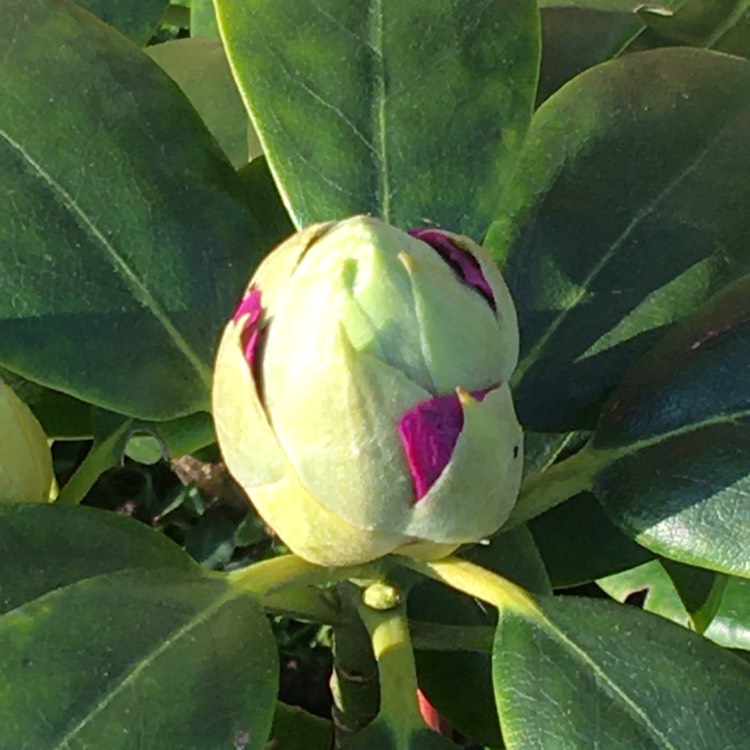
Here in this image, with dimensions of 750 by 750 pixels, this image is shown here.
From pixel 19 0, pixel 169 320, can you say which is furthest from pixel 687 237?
pixel 19 0

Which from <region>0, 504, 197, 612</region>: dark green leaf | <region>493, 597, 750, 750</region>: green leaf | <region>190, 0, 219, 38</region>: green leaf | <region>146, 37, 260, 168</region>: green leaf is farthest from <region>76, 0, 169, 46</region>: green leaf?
<region>493, 597, 750, 750</region>: green leaf

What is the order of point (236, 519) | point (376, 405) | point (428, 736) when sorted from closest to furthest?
point (376, 405) < point (428, 736) < point (236, 519)

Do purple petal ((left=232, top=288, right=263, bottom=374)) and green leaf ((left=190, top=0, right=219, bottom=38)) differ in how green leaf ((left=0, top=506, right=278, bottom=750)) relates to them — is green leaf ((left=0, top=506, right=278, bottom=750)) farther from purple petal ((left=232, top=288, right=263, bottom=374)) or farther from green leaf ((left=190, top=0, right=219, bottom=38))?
green leaf ((left=190, top=0, right=219, bottom=38))

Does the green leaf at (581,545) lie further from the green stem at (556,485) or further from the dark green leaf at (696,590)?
the green stem at (556,485)

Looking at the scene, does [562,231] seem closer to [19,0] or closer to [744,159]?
[744,159]

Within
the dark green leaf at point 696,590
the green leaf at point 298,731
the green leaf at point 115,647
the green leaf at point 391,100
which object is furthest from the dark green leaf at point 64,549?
the dark green leaf at point 696,590

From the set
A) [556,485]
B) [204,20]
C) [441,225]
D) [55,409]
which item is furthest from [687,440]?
[204,20]
